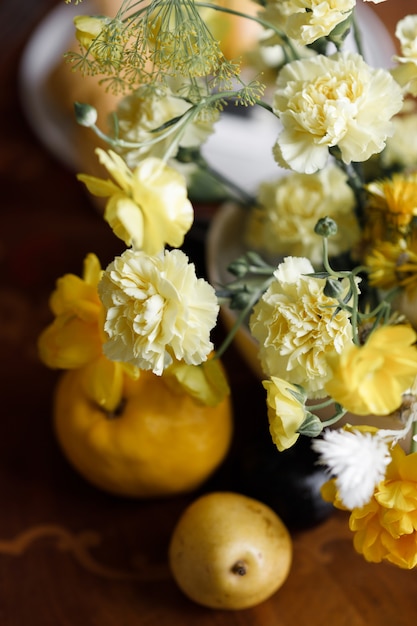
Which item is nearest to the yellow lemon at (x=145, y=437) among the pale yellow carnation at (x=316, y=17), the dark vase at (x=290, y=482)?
the dark vase at (x=290, y=482)

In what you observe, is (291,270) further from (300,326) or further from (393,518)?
(393,518)

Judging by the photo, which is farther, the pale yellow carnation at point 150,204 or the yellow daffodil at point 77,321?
the yellow daffodil at point 77,321

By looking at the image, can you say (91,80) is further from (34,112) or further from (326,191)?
(326,191)

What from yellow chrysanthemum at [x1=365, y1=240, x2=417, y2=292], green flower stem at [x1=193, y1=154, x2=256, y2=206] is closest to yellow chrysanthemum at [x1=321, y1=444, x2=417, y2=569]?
yellow chrysanthemum at [x1=365, y1=240, x2=417, y2=292]

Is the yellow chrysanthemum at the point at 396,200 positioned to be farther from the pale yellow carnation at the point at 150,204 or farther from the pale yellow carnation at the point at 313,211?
the pale yellow carnation at the point at 150,204

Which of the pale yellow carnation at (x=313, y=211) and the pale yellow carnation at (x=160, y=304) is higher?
the pale yellow carnation at (x=160, y=304)
